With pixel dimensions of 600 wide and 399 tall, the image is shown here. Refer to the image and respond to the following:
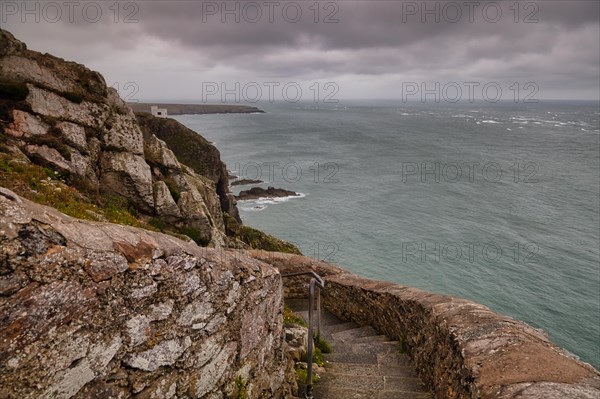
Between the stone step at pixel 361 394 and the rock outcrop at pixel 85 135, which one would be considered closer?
the stone step at pixel 361 394

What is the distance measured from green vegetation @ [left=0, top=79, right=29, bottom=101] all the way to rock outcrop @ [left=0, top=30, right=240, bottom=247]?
0.02m

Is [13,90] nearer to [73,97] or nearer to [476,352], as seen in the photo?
[73,97]

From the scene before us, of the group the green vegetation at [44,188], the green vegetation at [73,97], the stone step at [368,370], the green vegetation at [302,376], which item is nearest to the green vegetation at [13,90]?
the green vegetation at [73,97]

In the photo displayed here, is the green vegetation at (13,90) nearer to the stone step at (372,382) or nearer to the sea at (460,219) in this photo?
the stone step at (372,382)

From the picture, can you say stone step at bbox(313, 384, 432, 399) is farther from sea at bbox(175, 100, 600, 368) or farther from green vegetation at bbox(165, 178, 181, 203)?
sea at bbox(175, 100, 600, 368)

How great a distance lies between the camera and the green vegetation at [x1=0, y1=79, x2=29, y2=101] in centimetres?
1204

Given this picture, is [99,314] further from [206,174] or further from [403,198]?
[403,198]

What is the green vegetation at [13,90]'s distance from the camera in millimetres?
12039

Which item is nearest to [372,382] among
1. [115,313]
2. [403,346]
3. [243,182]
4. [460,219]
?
[403,346]

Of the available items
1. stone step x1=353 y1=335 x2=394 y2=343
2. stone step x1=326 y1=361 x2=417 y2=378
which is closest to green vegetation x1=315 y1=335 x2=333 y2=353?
stone step x1=326 y1=361 x2=417 y2=378

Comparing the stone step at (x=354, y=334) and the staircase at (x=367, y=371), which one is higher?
the staircase at (x=367, y=371)

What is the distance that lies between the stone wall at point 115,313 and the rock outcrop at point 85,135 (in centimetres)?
869

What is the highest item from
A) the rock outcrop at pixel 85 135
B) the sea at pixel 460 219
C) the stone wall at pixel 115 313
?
the rock outcrop at pixel 85 135

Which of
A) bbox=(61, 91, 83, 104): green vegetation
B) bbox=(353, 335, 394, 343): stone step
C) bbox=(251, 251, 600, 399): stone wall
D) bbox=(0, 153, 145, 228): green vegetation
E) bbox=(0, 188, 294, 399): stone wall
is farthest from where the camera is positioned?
bbox=(61, 91, 83, 104): green vegetation
